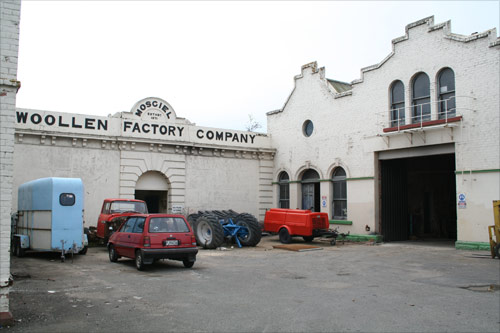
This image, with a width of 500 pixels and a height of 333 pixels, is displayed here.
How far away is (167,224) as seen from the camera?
12695mm

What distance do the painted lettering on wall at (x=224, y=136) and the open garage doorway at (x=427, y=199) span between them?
929 cm

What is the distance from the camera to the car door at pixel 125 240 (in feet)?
43.2

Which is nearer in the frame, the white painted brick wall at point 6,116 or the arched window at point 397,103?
the white painted brick wall at point 6,116

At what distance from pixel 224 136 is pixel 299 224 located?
8.30m

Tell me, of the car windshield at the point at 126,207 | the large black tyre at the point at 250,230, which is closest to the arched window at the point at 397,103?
the large black tyre at the point at 250,230

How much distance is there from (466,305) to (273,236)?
17392mm

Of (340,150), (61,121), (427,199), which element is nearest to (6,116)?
(61,121)

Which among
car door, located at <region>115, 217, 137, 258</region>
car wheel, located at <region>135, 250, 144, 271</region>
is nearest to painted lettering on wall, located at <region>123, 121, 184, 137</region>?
car door, located at <region>115, 217, 137, 258</region>

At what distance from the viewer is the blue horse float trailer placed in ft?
47.4

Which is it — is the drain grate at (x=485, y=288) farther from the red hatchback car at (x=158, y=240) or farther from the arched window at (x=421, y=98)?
the arched window at (x=421, y=98)

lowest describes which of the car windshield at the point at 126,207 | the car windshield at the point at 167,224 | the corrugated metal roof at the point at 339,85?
the car windshield at the point at 167,224

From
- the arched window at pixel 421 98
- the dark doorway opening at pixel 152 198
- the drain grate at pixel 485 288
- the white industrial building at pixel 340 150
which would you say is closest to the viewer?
the drain grate at pixel 485 288

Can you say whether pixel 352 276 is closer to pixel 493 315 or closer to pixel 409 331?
pixel 493 315

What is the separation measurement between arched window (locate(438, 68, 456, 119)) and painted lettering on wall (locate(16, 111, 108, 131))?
15676mm
